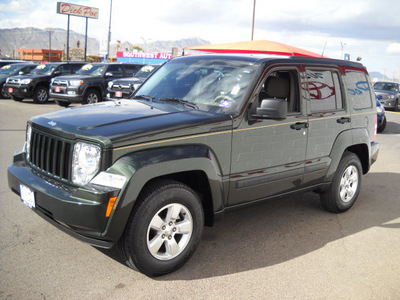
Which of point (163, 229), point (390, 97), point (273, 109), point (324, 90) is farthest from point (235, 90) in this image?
point (390, 97)

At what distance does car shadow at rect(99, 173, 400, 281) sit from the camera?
3785mm

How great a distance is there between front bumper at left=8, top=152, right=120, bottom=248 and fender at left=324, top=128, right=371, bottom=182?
2.93 metres

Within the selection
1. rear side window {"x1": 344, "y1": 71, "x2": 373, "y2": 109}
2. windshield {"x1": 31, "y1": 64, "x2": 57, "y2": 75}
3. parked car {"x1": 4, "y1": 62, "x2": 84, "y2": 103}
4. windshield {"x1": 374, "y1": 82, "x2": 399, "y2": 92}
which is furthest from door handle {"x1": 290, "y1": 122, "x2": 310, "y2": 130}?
windshield {"x1": 374, "y1": 82, "x2": 399, "y2": 92}

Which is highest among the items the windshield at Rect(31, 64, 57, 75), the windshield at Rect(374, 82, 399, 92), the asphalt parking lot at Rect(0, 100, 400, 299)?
the windshield at Rect(374, 82, 399, 92)

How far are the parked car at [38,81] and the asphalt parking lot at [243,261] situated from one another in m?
12.4

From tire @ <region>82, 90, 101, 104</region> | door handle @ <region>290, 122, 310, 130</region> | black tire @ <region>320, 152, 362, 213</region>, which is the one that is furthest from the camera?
tire @ <region>82, 90, 101, 104</region>

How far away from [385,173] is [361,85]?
2.83m

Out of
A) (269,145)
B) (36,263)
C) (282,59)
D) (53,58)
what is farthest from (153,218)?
(53,58)

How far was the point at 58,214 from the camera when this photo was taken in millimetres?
3182

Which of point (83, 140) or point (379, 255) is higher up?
point (83, 140)

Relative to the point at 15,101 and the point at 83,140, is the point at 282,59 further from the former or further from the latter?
the point at 15,101

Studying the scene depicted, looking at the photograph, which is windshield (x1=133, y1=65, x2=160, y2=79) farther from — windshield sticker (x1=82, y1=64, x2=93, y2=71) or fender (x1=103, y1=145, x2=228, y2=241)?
fender (x1=103, y1=145, x2=228, y2=241)

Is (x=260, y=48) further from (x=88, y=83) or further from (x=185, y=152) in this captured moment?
(x=185, y=152)

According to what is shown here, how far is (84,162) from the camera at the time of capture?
10.5ft
